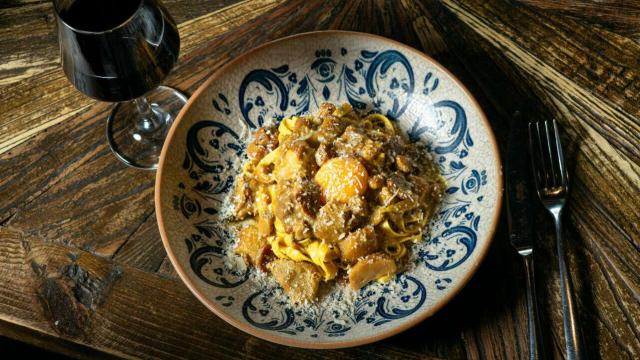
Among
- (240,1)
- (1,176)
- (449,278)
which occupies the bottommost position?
(1,176)

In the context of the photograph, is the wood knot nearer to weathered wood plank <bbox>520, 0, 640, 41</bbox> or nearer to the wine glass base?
the wine glass base

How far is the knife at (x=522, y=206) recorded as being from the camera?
1.94 meters

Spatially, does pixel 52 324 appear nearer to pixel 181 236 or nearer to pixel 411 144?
pixel 181 236

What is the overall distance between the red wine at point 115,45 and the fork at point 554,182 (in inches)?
55.7

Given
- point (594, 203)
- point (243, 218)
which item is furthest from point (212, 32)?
point (594, 203)

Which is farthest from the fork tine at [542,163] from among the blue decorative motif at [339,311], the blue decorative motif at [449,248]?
the blue decorative motif at [339,311]

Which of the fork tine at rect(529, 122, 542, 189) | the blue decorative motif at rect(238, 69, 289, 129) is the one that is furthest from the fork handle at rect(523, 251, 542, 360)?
the blue decorative motif at rect(238, 69, 289, 129)

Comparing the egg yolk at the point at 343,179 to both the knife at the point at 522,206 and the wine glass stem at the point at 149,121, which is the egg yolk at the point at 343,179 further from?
the wine glass stem at the point at 149,121

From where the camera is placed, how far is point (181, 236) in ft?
6.79

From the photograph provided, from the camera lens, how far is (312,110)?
247 cm

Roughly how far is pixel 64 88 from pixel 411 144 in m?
1.52

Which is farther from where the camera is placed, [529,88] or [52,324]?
[529,88]

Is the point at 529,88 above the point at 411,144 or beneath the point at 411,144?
above

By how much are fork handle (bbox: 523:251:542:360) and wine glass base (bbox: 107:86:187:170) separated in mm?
1475
